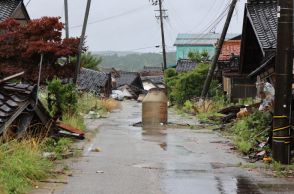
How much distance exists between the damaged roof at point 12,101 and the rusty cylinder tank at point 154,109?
41.9 ft

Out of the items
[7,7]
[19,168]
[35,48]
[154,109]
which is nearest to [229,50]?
[7,7]

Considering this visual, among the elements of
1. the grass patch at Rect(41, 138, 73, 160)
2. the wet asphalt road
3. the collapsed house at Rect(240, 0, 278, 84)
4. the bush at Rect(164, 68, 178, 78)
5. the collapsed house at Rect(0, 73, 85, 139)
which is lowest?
the wet asphalt road

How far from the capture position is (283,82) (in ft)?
37.9

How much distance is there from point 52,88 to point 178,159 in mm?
6725

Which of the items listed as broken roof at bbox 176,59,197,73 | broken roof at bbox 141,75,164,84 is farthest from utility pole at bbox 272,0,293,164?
broken roof at bbox 141,75,164,84

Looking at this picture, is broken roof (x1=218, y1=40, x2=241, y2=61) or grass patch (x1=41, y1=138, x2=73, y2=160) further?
broken roof (x1=218, y1=40, x2=241, y2=61)

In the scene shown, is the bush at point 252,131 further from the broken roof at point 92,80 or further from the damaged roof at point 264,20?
the broken roof at point 92,80

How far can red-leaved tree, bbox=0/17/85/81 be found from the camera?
79.3 feet

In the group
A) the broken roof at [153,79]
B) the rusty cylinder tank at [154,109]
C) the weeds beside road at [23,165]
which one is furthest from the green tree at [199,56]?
the weeds beside road at [23,165]

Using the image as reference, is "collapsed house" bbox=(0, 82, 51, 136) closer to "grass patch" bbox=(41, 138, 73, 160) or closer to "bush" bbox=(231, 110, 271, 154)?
"grass patch" bbox=(41, 138, 73, 160)

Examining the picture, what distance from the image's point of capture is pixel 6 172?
8602 mm

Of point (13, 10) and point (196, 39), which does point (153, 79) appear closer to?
point (196, 39)

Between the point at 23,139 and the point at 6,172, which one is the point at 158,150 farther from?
the point at 6,172

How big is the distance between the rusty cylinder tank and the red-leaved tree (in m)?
3.95
